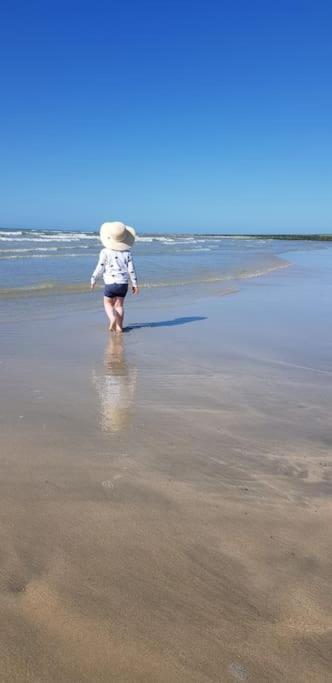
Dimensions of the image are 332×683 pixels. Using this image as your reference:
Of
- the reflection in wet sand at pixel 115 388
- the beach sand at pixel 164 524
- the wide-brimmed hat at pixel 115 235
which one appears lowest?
the beach sand at pixel 164 524

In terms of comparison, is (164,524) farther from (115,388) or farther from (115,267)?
(115,267)

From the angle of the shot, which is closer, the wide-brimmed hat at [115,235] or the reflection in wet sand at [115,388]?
the reflection in wet sand at [115,388]

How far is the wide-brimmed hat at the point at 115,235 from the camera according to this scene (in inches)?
342

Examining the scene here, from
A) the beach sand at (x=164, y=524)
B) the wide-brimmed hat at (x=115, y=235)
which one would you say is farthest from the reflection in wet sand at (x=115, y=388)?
the wide-brimmed hat at (x=115, y=235)

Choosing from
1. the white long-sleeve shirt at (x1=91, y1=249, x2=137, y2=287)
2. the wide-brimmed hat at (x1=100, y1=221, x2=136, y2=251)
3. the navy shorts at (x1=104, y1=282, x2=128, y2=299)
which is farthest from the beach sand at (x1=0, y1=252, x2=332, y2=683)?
the wide-brimmed hat at (x1=100, y1=221, x2=136, y2=251)

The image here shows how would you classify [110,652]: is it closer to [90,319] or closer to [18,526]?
[18,526]

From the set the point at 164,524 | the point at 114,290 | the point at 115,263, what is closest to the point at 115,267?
the point at 115,263

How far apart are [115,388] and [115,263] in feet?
12.9

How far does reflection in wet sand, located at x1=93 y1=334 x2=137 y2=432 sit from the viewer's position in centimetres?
426

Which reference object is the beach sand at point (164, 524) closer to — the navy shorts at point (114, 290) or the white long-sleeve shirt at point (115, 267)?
the navy shorts at point (114, 290)

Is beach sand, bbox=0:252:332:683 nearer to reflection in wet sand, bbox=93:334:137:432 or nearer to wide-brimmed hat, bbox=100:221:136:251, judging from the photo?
reflection in wet sand, bbox=93:334:137:432

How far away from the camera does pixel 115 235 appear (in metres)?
8.70

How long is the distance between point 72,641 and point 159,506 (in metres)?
1.03

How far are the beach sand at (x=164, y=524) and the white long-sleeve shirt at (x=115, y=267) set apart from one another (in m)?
2.94
